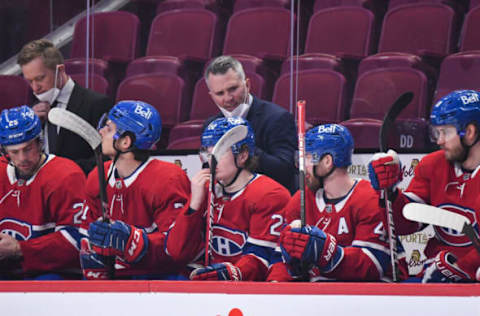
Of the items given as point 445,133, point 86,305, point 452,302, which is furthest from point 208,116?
point 452,302

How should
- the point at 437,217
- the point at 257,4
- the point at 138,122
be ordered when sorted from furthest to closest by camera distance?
the point at 257,4
the point at 138,122
the point at 437,217

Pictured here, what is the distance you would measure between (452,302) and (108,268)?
1192mm

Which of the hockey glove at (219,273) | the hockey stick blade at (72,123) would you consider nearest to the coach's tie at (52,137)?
the hockey stick blade at (72,123)

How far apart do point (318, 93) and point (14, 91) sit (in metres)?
1.33

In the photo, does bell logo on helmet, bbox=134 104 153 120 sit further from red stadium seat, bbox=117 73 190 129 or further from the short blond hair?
red stadium seat, bbox=117 73 190 129

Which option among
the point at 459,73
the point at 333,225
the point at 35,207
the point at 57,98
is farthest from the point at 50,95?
the point at 459,73

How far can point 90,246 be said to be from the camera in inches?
106

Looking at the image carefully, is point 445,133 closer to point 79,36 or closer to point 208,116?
point 208,116

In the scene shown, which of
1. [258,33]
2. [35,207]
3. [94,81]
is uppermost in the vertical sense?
[258,33]

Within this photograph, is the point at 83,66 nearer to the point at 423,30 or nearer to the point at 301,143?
the point at 423,30

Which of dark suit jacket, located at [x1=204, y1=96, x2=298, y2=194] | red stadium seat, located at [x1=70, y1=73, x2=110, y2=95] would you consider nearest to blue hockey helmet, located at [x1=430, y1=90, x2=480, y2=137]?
dark suit jacket, located at [x1=204, y1=96, x2=298, y2=194]

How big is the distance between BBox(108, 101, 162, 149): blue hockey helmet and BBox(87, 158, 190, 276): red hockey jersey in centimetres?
10

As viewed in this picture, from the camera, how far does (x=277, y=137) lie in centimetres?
308

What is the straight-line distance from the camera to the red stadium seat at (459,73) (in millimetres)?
3232
